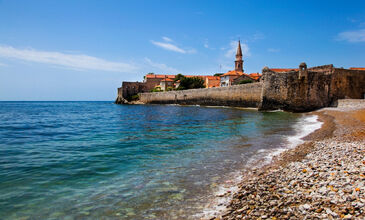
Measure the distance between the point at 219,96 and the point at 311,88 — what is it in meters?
16.7

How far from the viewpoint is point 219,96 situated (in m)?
37.6

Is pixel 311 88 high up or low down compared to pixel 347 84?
down

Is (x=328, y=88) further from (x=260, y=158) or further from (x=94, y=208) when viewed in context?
(x=94, y=208)

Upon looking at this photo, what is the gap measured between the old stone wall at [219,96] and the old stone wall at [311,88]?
3640 millimetres

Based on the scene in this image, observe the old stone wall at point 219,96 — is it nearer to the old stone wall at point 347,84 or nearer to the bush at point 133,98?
the old stone wall at point 347,84

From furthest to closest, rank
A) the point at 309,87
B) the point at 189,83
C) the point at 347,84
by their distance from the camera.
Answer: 1. the point at 189,83
2. the point at 347,84
3. the point at 309,87

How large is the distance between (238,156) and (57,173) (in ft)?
16.2

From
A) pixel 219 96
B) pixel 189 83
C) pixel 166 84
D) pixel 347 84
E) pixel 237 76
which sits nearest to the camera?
pixel 347 84

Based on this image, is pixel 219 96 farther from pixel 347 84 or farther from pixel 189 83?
pixel 189 83

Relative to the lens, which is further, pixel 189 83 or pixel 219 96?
pixel 189 83

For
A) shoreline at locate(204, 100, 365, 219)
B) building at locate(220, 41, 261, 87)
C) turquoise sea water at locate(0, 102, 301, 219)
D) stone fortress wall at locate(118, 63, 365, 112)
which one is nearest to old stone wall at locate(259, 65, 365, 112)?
stone fortress wall at locate(118, 63, 365, 112)

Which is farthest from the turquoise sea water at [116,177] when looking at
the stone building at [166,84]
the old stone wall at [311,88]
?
the stone building at [166,84]

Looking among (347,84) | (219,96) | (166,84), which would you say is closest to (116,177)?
(347,84)

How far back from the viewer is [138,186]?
14.8 feet
